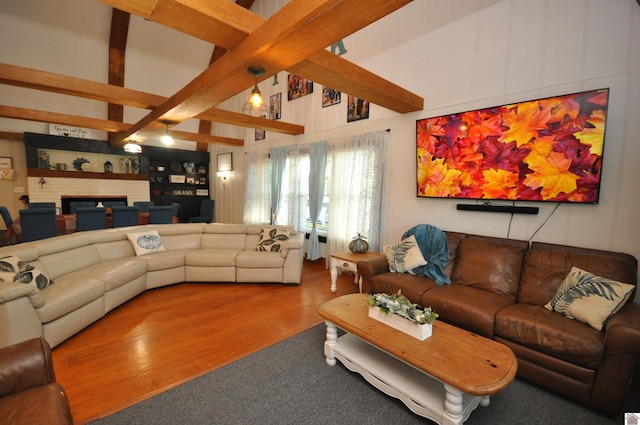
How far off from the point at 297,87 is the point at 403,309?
4.80 metres

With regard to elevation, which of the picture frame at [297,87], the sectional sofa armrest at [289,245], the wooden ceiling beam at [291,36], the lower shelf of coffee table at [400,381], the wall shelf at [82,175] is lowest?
the lower shelf of coffee table at [400,381]

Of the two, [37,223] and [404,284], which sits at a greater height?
[37,223]

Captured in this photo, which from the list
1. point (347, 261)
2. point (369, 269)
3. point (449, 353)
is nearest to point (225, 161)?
point (347, 261)

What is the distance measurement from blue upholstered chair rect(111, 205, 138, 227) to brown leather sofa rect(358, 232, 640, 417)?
4.34 m

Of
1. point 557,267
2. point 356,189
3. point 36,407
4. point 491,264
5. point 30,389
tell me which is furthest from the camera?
point 356,189

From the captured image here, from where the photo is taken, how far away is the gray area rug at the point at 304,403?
63.9 inches

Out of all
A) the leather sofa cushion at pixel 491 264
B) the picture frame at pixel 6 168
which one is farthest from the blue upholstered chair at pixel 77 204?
the leather sofa cushion at pixel 491 264

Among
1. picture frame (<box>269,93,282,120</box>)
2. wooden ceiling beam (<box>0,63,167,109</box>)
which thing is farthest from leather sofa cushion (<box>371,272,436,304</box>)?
picture frame (<box>269,93,282,120</box>)

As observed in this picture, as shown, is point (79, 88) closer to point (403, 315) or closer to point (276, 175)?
point (276, 175)

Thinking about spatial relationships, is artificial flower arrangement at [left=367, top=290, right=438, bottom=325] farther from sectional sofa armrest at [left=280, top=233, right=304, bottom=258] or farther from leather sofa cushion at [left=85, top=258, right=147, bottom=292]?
leather sofa cushion at [left=85, top=258, right=147, bottom=292]

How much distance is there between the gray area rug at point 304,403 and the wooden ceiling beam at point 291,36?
2420 millimetres

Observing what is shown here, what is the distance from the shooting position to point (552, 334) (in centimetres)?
185

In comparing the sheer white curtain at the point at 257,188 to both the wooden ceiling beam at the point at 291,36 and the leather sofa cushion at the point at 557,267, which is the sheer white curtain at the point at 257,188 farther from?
the leather sofa cushion at the point at 557,267

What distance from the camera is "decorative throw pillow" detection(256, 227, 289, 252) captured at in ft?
13.3
